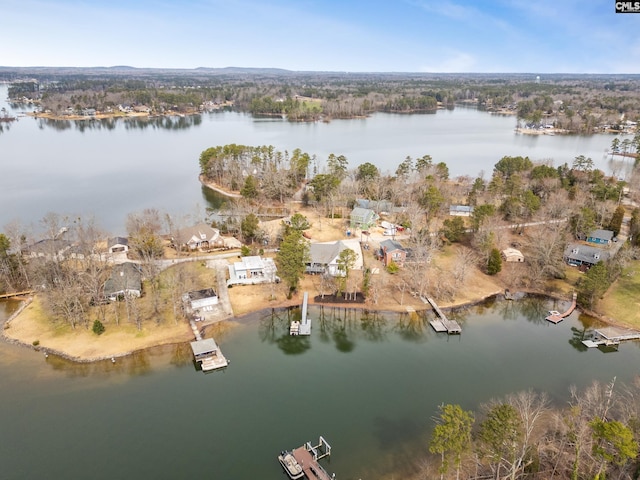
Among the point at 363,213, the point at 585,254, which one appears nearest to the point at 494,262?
the point at 585,254

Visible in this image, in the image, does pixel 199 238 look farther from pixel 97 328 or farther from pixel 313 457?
pixel 313 457

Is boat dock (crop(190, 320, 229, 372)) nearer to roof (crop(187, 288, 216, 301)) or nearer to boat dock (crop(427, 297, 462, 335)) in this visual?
roof (crop(187, 288, 216, 301))

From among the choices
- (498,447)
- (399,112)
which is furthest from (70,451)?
(399,112)

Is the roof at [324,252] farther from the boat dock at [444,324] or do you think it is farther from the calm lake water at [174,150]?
the calm lake water at [174,150]

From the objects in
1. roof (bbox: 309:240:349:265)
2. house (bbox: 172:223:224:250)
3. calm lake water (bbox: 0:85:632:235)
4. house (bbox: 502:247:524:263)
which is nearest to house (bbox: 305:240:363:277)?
roof (bbox: 309:240:349:265)

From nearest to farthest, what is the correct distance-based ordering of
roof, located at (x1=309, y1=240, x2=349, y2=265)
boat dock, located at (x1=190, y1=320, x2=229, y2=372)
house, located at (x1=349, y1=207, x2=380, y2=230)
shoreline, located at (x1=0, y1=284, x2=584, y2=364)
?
boat dock, located at (x1=190, y1=320, x2=229, y2=372) < shoreline, located at (x1=0, y1=284, x2=584, y2=364) < roof, located at (x1=309, y1=240, x2=349, y2=265) < house, located at (x1=349, y1=207, x2=380, y2=230)

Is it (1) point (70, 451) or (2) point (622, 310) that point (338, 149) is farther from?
(1) point (70, 451)

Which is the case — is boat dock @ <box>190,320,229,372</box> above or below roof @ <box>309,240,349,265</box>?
below
